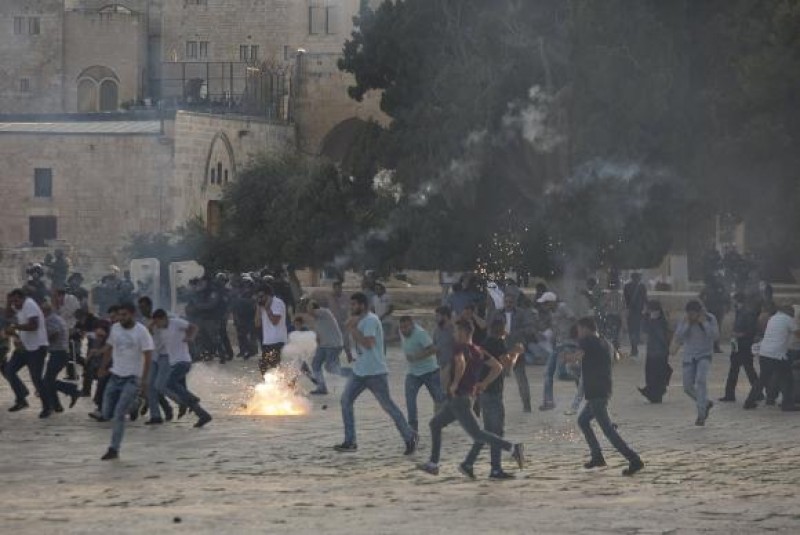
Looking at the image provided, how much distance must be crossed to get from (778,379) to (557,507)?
27.8ft

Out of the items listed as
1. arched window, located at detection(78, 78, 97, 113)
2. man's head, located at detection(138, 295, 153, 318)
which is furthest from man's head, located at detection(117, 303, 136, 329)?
arched window, located at detection(78, 78, 97, 113)

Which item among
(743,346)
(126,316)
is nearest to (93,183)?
(743,346)

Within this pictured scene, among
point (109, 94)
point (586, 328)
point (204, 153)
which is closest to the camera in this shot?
point (586, 328)

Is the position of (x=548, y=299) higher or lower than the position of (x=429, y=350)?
higher

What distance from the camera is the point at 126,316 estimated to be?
57.5ft

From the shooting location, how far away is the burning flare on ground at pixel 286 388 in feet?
72.3

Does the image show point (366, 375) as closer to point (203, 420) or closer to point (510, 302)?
point (203, 420)

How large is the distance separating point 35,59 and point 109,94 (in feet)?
10.2

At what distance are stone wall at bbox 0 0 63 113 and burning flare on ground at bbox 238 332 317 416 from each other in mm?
54149

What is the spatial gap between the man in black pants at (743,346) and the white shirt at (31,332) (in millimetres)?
7748

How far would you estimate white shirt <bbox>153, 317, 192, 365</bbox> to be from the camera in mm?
19875

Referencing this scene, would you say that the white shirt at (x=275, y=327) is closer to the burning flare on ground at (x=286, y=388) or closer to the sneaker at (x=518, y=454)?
the burning flare on ground at (x=286, y=388)

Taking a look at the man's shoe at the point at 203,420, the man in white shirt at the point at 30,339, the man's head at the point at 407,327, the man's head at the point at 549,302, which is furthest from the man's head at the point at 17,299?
the man's head at the point at 549,302

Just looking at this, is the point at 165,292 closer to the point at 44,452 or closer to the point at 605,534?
the point at 44,452
